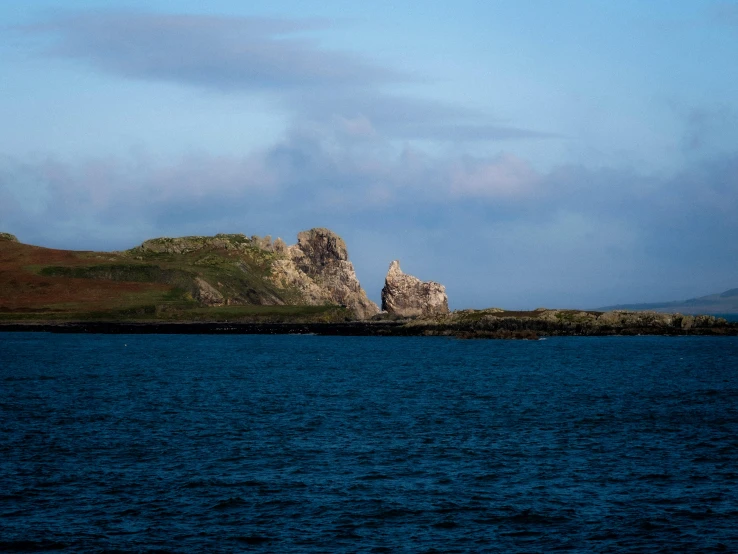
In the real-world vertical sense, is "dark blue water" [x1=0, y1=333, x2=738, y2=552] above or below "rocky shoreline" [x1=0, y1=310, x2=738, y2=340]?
below

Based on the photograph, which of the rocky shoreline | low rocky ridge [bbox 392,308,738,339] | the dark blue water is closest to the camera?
the dark blue water

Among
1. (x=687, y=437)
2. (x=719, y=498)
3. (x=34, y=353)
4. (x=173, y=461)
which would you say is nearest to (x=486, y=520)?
(x=719, y=498)

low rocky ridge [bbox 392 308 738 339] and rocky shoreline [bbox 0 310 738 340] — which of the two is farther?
rocky shoreline [bbox 0 310 738 340]

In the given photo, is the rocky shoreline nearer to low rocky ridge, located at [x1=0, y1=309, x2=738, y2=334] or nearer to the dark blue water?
low rocky ridge, located at [x1=0, y1=309, x2=738, y2=334]

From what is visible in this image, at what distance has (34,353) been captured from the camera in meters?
102

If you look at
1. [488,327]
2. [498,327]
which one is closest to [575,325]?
[498,327]

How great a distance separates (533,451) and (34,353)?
79.9 metres

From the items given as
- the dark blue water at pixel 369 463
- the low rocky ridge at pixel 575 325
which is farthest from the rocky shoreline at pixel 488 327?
the dark blue water at pixel 369 463

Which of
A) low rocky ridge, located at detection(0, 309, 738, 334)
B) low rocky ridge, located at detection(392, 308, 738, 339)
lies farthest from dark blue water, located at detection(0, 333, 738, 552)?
low rocky ridge, located at detection(0, 309, 738, 334)

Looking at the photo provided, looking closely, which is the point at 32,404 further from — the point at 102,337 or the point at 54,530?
the point at 102,337

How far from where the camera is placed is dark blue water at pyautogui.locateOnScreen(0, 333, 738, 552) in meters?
24.2

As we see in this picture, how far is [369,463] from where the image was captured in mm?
34000

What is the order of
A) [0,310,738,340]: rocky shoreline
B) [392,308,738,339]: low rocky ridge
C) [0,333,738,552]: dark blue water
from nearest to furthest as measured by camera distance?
[0,333,738,552]: dark blue water, [392,308,738,339]: low rocky ridge, [0,310,738,340]: rocky shoreline

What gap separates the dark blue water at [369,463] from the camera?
2422 cm
